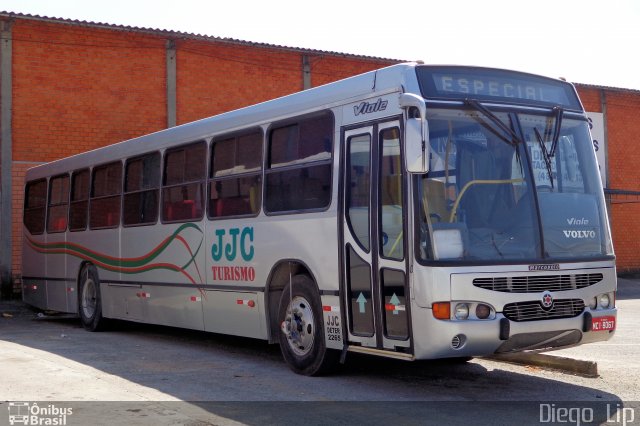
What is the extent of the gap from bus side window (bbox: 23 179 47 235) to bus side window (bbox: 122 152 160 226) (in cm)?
411

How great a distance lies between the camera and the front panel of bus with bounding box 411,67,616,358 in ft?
26.7

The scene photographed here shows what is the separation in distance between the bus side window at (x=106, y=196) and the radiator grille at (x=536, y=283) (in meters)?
8.25

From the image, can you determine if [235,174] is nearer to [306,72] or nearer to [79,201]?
[79,201]

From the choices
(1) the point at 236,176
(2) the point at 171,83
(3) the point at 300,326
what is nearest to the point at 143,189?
(1) the point at 236,176

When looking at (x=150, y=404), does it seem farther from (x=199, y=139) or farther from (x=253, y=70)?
(x=253, y=70)

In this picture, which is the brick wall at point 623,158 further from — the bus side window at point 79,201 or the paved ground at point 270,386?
the bus side window at point 79,201

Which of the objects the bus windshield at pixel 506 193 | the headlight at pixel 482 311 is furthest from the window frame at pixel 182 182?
the headlight at pixel 482 311

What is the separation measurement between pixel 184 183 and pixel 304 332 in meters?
3.67

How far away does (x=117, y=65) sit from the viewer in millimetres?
23500

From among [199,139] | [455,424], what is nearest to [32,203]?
[199,139]

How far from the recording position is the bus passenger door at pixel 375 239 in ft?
28.0

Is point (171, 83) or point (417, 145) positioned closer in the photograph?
point (417, 145)

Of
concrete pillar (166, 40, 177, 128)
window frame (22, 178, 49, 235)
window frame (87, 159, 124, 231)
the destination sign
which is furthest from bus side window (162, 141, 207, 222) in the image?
concrete pillar (166, 40, 177, 128)

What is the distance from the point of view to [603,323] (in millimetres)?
8750
